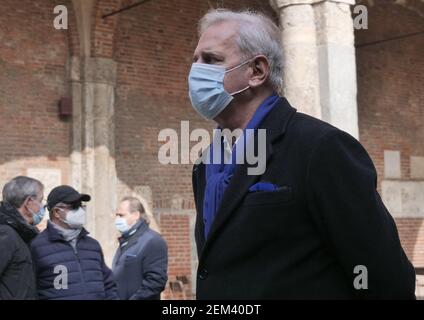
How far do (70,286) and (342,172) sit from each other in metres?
3.37

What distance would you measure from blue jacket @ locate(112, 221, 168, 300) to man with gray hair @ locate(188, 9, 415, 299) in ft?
14.4

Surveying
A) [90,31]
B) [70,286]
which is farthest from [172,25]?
[70,286]

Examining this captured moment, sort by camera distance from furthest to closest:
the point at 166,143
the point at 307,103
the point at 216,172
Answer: the point at 166,143 → the point at 307,103 → the point at 216,172

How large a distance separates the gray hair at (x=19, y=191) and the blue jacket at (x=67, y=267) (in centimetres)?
33

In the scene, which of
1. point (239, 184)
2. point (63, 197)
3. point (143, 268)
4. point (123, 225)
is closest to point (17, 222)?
point (63, 197)

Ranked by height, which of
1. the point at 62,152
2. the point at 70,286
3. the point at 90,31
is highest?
the point at 90,31

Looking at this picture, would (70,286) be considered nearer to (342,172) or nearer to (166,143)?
(342,172)

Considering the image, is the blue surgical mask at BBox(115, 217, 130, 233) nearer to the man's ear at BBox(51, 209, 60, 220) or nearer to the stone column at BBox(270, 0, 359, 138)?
the man's ear at BBox(51, 209, 60, 220)

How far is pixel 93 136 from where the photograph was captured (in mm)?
10594

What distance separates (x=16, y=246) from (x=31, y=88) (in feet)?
20.0

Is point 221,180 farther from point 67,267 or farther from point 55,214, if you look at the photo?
point 55,214

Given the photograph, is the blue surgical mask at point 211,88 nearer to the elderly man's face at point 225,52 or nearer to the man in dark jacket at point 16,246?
the elderly man's face at point 225,52

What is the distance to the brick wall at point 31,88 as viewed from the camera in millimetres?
9922

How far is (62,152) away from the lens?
411 inches
